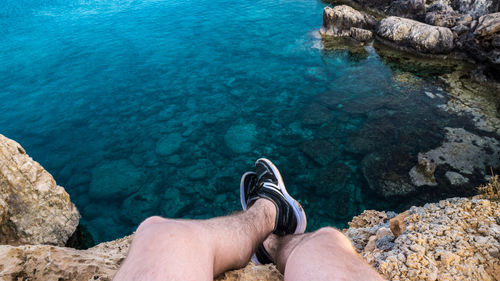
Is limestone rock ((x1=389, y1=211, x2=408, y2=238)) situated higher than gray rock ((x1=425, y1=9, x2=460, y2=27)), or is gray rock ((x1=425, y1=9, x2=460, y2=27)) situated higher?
gray rock ((x1=425, y1=9, x2=460, y2=27))

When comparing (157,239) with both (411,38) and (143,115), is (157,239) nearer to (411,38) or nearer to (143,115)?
(143,115)

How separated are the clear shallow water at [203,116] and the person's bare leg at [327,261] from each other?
3.21 meters

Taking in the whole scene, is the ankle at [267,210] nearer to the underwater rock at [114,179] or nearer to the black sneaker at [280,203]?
the black sneaker at [280,203]

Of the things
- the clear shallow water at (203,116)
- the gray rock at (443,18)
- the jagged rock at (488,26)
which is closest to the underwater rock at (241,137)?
the clear shallow water at (203,116)

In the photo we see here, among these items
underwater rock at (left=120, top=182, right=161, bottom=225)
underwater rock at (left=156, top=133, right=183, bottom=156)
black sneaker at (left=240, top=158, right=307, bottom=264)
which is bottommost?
underwater rock at (left=120, top=182, right=161, bottom=225)

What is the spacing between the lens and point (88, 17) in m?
16.1

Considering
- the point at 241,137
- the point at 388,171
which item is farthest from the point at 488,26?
the point at 241,137

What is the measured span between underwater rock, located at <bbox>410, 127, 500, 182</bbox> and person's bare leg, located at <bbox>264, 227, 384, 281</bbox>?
15.6 ft

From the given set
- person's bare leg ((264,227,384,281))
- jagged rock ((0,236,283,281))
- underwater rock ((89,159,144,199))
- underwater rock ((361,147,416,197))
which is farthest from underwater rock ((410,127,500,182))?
underwater rock ((89,159,144,199))

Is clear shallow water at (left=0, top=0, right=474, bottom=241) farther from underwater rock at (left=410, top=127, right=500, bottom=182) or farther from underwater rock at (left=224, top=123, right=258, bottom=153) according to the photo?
underwater rock at (left=410, top=127, right=500, bottom=182)

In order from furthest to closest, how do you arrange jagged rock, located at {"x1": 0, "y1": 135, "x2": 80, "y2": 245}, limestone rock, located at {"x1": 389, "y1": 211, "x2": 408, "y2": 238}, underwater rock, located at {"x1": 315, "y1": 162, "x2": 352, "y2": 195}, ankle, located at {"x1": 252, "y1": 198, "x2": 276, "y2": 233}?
underwater rock, located at {"x1": 315, "y1": 162, "x2": 352, "y2": 195} < jagged rock, located at {"x1": 0, "y1": 135, "x2": 80, "y2": 245} < ankle, located at {"x1": 252, "y1": 198, "x2": 276, "y2": 233} < limestone rock, located at {"x1": 389, "y1": 211, "x2": 408, "y2": 238}

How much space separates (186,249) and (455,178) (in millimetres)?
Result: 5915

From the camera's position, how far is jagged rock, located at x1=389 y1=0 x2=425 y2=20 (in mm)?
12367

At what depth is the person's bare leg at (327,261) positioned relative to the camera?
53.4 inches
